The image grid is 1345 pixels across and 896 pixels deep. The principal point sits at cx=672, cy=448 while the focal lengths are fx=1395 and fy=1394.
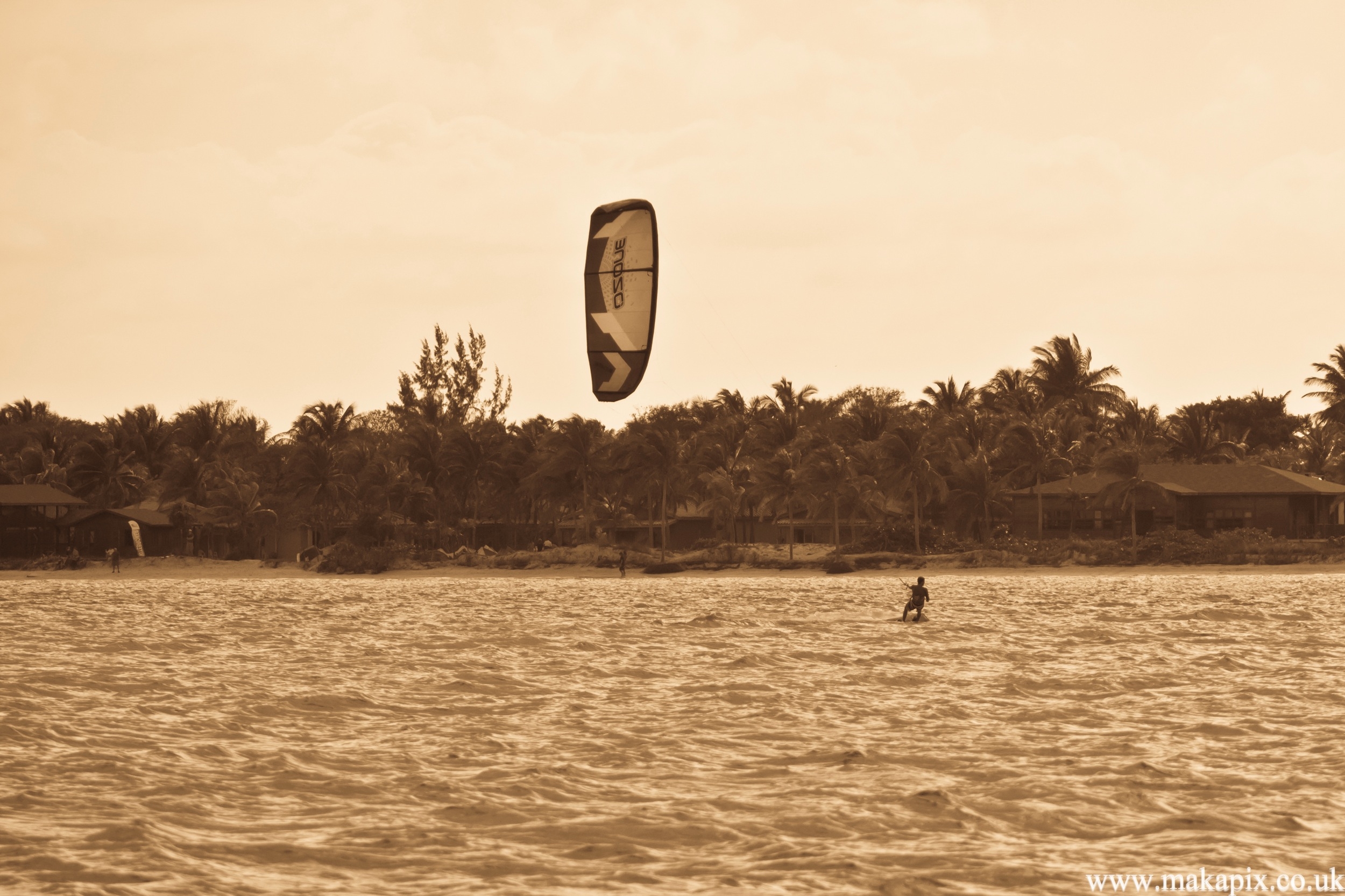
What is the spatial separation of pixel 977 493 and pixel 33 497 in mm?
43045

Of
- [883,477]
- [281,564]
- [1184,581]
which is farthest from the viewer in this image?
[281,564]

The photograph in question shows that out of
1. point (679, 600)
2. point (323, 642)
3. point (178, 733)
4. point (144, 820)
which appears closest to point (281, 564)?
point (679, 600)

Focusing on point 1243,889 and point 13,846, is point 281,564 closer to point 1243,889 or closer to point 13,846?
point 13,846

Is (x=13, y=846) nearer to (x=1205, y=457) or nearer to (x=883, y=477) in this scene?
(x=883, y=477)

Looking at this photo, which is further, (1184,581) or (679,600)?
(1184,581)

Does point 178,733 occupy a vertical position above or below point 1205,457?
below

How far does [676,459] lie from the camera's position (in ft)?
204

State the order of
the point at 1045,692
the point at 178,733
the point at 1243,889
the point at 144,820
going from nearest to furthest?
the point at 1243,889, the point at 144,820, the point at 178,733, the point at 1045,692

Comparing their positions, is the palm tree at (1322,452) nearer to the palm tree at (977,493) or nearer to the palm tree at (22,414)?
the palm tree at (977,493)

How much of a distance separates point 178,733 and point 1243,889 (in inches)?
498

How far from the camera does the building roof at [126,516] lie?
66.2 meters

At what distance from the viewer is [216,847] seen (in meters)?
11.2

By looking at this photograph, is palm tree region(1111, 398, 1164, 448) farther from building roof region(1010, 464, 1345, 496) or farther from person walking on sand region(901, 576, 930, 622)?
person walking on sand region(901, 576, 930, 622)

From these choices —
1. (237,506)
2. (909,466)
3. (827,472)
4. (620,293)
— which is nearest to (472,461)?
(237,506)
